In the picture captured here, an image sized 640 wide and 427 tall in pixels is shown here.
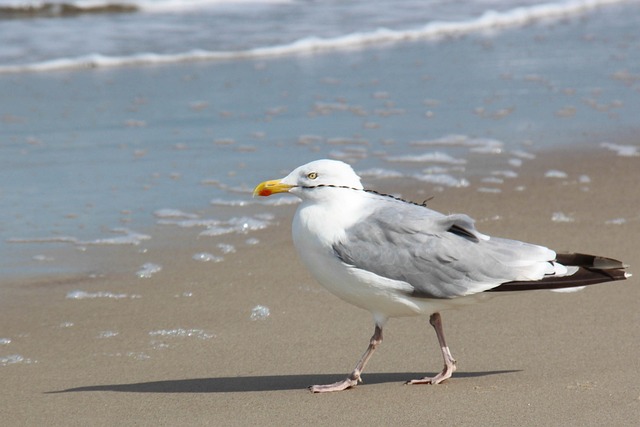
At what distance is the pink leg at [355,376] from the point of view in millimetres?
4746

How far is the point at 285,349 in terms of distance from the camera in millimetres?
5297

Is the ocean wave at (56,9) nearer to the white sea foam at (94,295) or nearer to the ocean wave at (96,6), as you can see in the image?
the ocean wave at (96,6)

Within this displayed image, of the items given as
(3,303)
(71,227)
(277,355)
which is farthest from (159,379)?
(71,227)

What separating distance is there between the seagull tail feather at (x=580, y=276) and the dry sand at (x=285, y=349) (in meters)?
0.43

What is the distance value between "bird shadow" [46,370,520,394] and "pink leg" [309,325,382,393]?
0.12 meters

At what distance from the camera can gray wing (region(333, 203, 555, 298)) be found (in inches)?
183

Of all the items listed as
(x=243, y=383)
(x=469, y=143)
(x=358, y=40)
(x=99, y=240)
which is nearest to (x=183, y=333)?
(x=243, y=383)

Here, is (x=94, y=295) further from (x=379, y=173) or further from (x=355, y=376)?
(x=379, y=173)

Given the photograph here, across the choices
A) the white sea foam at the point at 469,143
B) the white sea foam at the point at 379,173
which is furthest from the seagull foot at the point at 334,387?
the white sea foam at the point at 469,143

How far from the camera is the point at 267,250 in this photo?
684cm

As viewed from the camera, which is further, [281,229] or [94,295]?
[281,229]

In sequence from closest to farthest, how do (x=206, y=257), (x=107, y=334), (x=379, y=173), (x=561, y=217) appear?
(x=107, y=334), (x=206, y=257), (x=561, y=217), (x=379, y=173)

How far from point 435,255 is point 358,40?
34.6 feet

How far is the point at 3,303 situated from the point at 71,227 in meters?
1.36
